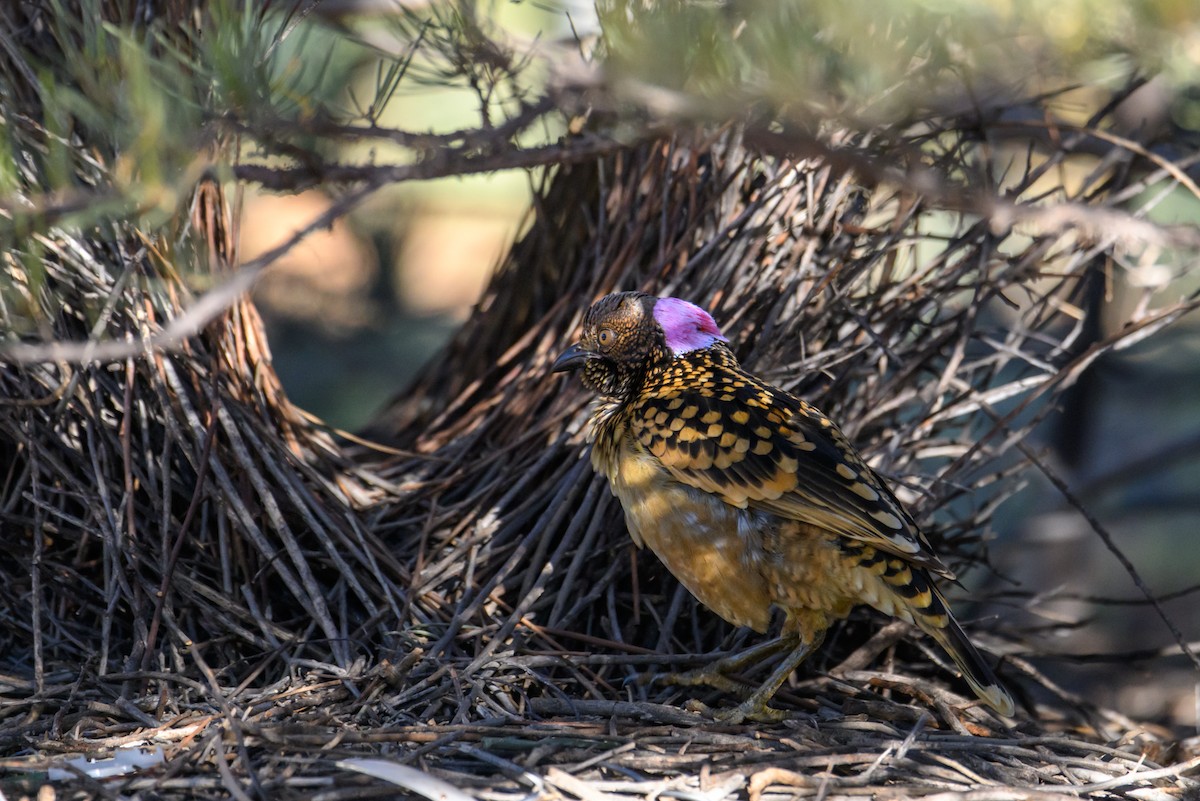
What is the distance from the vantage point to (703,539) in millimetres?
2355

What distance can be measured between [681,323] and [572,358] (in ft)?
0.88

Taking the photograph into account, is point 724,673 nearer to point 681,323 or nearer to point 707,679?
point 707,679

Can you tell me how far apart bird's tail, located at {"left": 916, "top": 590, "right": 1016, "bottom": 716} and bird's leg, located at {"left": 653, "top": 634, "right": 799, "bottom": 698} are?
36cm

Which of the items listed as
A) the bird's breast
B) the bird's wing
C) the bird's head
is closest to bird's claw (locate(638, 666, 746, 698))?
the bird's breast

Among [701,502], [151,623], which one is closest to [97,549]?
[151,623]

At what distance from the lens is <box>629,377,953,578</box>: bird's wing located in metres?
2.23

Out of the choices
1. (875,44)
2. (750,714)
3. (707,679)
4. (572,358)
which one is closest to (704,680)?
(707,679)

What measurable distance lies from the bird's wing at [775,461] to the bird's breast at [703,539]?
0.12 ft

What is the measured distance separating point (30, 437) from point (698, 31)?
1.82 meters

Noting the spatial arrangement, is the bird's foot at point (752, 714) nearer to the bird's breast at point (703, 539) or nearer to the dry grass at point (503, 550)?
the dry grass at point (503, 550)

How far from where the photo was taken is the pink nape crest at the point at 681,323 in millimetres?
2589

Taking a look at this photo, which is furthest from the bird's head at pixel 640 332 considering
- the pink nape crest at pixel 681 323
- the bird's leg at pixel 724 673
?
the bird's leg at pixel 724 673

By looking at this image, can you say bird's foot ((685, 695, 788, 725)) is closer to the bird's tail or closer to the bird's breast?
the bird's breast

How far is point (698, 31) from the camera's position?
4.48 feet
